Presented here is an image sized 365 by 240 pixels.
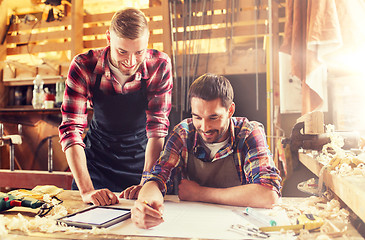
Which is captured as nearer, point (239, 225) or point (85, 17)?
point (239, 225)

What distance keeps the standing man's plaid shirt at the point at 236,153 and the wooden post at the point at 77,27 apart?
226 centimetres

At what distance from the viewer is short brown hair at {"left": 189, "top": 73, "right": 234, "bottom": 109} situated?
1.33 meters

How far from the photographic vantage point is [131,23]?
138 centimetres

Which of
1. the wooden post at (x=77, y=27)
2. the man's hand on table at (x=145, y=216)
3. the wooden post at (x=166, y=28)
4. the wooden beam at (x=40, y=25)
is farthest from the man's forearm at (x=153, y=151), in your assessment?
the wooden beam at (x=40, y=25)

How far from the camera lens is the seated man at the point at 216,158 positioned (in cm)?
121

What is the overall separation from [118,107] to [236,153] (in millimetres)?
686

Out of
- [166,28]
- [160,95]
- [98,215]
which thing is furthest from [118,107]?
[166,28]

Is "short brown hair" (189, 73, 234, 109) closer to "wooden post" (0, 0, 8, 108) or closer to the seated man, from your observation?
Answer: the seated man

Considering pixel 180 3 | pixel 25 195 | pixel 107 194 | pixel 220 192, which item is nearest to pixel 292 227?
pixel 220 192

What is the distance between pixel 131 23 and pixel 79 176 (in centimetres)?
70

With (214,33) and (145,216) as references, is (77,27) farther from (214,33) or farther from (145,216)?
(145,216)

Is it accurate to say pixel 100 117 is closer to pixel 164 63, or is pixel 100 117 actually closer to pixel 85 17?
pixel 164 63

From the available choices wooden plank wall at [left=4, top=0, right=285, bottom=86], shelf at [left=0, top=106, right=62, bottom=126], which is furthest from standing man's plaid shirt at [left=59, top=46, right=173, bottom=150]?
shelf at [left=0, top=106, right=62, bottom=126]

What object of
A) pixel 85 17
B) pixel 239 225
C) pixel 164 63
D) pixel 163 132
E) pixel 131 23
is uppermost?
pixel 85 17
